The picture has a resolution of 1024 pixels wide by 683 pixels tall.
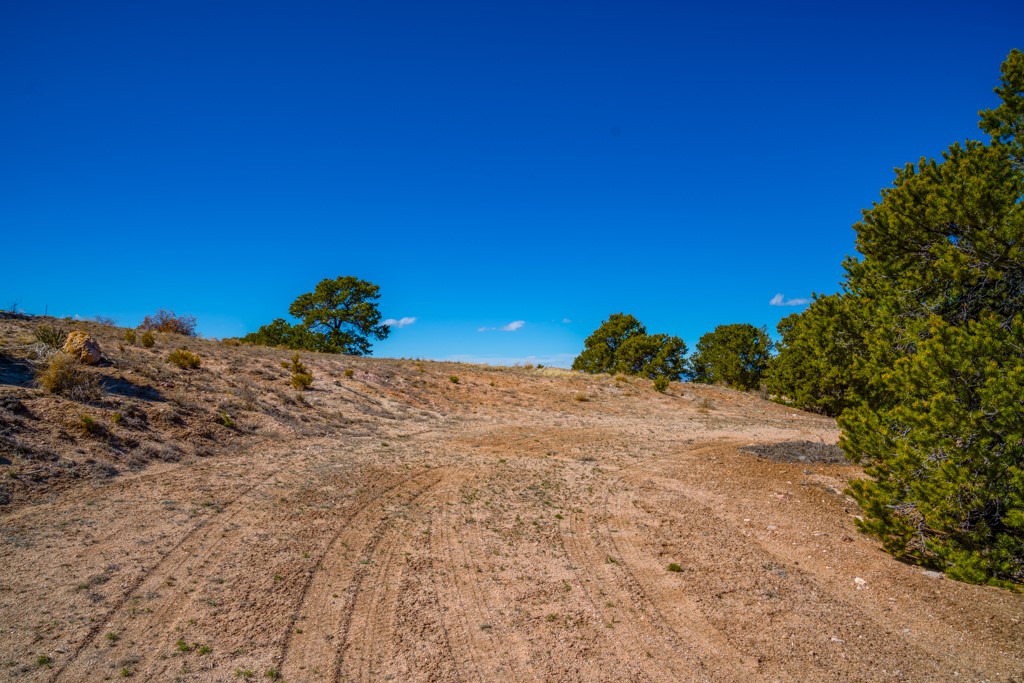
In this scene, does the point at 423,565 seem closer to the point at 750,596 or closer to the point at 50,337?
the point at 750,596

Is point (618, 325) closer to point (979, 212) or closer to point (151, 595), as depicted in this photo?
point (979, 212)

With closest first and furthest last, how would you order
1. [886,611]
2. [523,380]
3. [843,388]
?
[886,611], [843,388], [523,380]

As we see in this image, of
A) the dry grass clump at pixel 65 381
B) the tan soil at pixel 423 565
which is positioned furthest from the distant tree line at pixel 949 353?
the dry grass clump at pixel 65 381

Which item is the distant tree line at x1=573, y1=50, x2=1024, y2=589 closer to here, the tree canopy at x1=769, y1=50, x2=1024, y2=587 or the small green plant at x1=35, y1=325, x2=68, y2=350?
the tree canopy at x1=769, y1=50, x2=1024, y2=587

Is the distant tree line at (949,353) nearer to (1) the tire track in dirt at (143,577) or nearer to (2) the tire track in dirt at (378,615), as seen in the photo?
(2) the tire track in dirt at (378,615)

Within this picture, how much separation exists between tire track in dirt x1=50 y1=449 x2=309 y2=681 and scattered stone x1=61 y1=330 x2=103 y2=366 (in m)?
8.20

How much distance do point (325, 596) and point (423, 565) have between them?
142 centimetres

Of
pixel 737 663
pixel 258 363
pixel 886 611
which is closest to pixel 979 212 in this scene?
pixel 886 611

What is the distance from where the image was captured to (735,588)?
6.88 meters

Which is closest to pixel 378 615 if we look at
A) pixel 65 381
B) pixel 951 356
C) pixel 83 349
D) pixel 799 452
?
pixel 951 356

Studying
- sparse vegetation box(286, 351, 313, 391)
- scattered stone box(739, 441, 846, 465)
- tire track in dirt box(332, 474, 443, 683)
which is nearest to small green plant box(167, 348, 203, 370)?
sparse vegetation box(286, 351, 313, 391)

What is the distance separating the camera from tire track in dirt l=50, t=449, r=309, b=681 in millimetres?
4820

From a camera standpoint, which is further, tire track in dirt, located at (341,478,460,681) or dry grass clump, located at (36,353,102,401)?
dry grass clump, located at (36,353,102,401)

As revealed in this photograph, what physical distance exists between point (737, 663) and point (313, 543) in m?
5.73
